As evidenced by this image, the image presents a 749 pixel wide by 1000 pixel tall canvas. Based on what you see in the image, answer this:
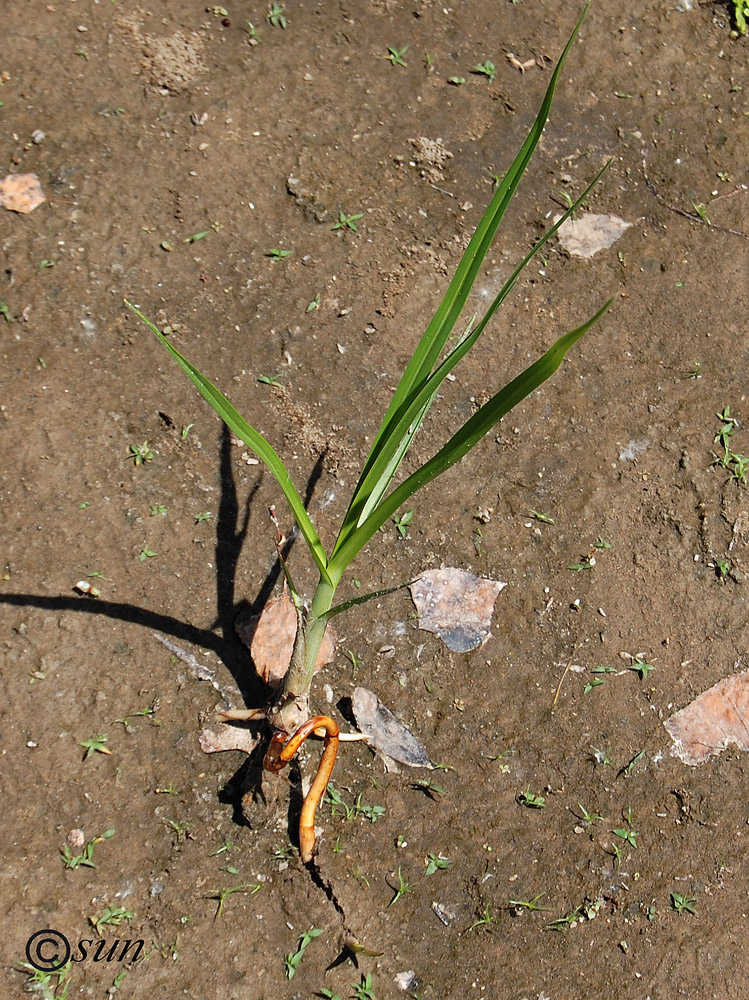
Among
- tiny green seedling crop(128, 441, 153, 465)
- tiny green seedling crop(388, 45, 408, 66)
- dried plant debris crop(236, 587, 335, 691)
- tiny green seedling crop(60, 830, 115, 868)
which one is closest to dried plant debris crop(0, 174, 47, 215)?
tiny green seedling crop(128, 441, 153, 465)

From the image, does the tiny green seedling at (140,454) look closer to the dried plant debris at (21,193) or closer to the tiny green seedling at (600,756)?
the dried plant debris at (21,193)

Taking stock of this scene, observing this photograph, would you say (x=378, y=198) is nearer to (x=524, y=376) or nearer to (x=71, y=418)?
(x=71, y=418)

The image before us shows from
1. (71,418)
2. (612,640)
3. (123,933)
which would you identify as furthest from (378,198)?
(123,933)

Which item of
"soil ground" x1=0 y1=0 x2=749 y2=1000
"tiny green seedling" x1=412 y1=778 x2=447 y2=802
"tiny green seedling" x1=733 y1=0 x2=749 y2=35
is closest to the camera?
"soil ground" x1=0 y1=0 x2=749 y2=1000

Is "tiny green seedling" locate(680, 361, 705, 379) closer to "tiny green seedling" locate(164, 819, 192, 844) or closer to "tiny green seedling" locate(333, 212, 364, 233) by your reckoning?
"tiny green seedling" locate(333, 212, 364, 233)

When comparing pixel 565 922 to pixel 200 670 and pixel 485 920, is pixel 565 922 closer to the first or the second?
pixel 485 920

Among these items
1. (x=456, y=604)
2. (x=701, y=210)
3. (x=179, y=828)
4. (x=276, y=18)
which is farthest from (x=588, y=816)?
(x=276, y=18)
